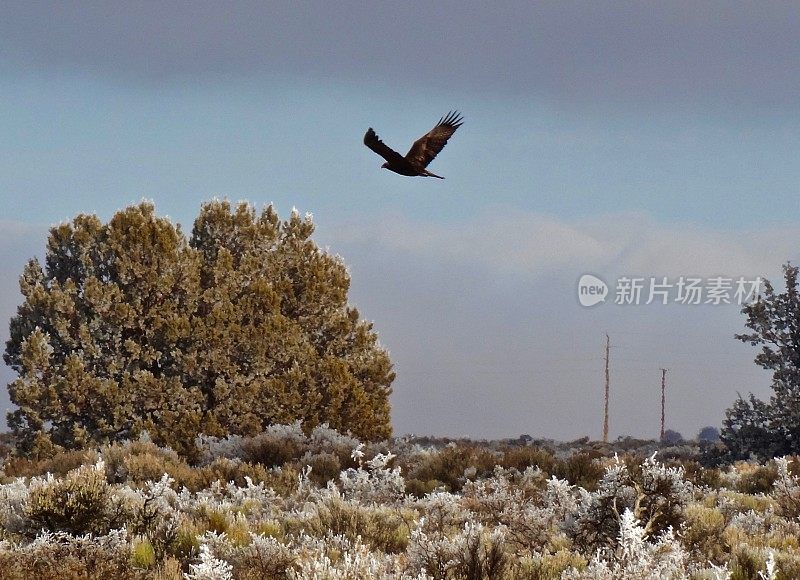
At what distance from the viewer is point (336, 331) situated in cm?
2747

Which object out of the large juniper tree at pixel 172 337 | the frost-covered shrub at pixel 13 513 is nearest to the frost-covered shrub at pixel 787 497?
the frost-covered shrub at pixel 13 513

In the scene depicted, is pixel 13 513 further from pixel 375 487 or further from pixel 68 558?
pixel 375 487

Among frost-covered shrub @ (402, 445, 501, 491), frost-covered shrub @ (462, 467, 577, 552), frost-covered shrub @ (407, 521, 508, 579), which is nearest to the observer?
frost-covered shrub @ (407, 521, 508, 579)

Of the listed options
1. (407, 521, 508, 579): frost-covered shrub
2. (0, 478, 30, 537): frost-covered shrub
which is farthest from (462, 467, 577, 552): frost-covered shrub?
(0, 478, 30, 537): frost-covered shrub

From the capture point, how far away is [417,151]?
13617mm

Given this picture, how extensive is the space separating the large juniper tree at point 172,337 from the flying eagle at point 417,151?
12.6 m

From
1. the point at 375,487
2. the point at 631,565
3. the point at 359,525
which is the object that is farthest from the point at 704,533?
the point at 375,487

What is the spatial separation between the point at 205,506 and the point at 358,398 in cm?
1738

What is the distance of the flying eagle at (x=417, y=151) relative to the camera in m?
13.3

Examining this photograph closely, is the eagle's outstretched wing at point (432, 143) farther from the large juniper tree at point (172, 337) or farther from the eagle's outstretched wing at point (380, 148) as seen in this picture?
the large juniper tree at point (172, 337)

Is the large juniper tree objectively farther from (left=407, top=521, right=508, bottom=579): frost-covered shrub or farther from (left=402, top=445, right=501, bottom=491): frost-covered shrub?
(left=407, top=521, right=508, bottom=579): frost-covered shrub

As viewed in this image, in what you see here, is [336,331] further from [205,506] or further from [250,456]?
[205,506]

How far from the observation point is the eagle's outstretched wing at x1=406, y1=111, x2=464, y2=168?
13570mm

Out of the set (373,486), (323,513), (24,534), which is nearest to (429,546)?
(323,513)
